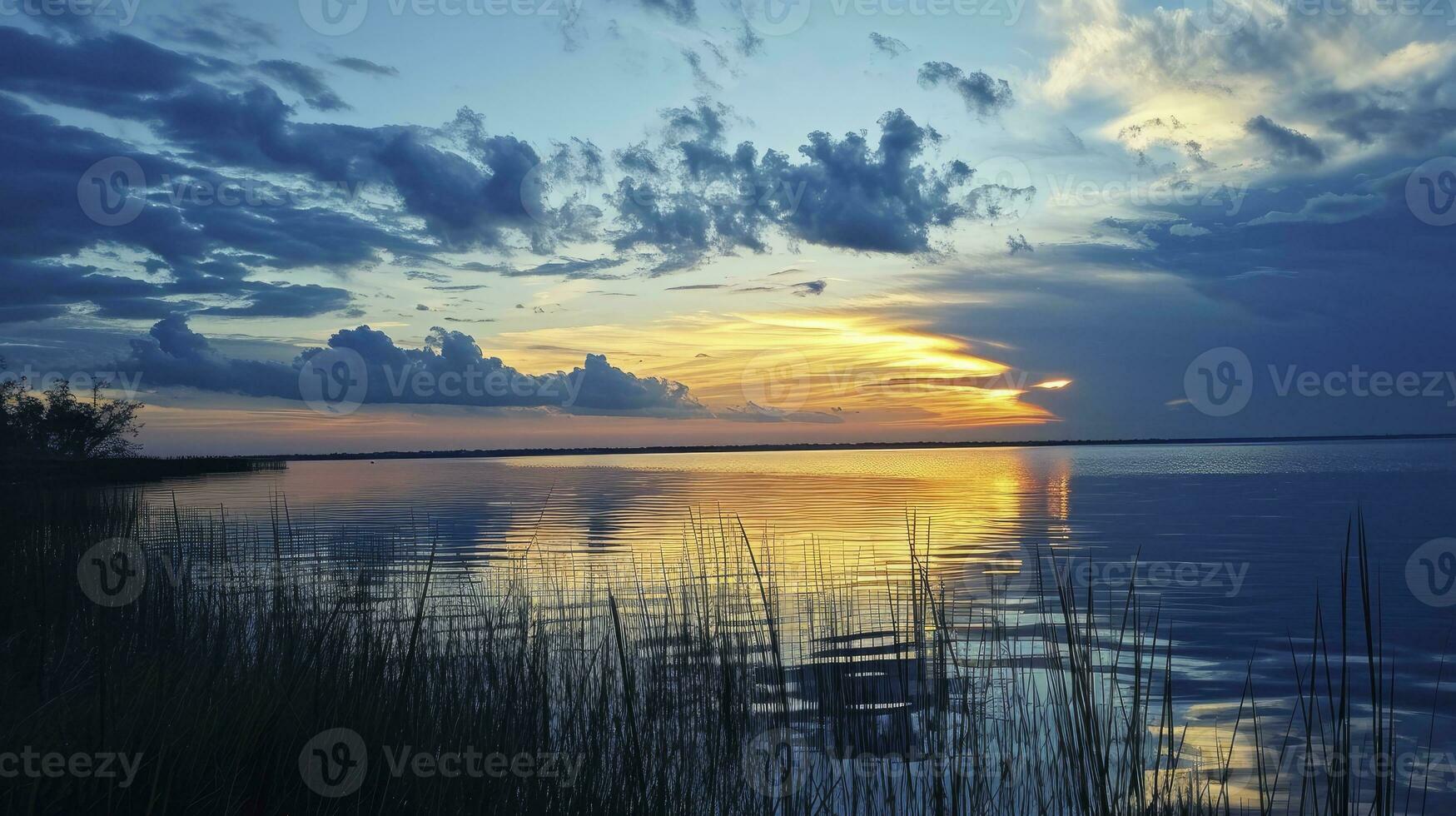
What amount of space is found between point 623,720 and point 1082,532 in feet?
72.8

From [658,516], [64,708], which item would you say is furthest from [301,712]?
[658,516]

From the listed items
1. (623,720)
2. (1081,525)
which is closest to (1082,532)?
(1081,525)

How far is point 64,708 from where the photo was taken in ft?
15.8

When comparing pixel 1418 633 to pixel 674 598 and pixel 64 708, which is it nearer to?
pixel 674 598

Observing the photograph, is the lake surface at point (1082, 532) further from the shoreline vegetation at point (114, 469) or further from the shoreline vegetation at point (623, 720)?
the shoreline vegetation at point (114, 469)

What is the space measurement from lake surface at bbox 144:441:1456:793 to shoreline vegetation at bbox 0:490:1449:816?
127 cm

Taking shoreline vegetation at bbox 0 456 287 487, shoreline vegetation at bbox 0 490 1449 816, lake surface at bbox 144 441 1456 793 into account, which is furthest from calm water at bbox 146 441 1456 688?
shoreline vegetation at bbox 0 456 287 487

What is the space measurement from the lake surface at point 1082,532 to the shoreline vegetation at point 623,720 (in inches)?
49.9

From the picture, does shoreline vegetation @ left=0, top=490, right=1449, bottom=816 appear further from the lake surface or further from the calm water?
the calm water

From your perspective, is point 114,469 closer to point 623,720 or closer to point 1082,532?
point 1082,532

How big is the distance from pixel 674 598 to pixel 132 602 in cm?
726

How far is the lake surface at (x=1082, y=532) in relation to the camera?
13633mm

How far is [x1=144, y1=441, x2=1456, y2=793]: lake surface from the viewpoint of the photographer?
13.6 m

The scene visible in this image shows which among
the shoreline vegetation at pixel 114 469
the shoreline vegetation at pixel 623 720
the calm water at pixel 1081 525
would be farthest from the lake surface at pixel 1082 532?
the shoreline vegetation at pixel 114 469
